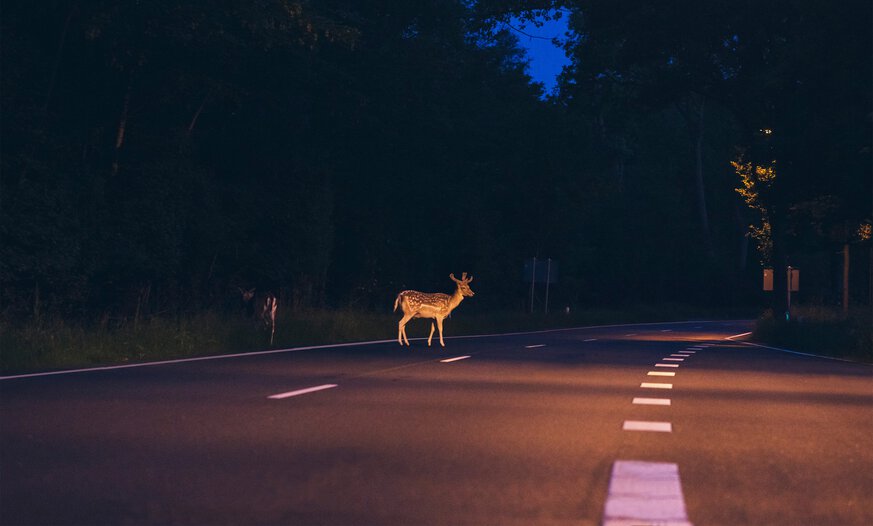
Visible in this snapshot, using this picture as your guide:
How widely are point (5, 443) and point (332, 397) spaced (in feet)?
17.2

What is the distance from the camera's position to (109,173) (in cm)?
3731

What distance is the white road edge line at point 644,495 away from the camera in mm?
8102

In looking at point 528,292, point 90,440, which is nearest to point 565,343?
point 90,440

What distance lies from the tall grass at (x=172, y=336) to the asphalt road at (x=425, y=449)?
150 inches

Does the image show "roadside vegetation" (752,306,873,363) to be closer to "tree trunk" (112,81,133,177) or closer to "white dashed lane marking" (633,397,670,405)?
"white dashed lane marking" (633,397,670,405)

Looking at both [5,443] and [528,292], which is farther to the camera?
[528,292]

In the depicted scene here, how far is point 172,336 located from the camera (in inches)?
1112

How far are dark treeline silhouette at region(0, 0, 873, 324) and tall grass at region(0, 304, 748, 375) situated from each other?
3.55 metres

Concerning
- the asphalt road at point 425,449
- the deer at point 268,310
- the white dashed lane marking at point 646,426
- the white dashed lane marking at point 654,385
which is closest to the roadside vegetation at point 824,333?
the asphalt road at point 425,449

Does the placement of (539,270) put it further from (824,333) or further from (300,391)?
(300,391)

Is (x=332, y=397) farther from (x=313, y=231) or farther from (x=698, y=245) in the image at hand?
(x=698, y=245)

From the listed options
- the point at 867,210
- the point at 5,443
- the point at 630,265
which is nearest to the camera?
the point at 5,443

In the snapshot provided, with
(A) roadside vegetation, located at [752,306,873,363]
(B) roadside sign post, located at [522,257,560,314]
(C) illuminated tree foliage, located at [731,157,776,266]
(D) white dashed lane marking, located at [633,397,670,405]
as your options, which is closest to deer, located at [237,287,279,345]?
(A) roadside vegetation, located at [752,306,873,363]

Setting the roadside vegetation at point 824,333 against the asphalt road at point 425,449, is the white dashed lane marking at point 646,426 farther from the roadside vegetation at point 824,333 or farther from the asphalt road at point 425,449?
the roadside vegetation at point 824,333
